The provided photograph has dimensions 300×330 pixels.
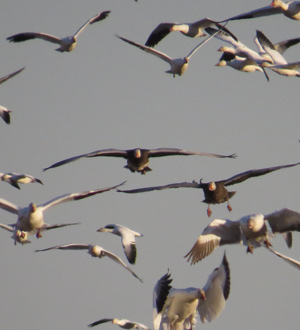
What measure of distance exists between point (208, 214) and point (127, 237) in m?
2.01

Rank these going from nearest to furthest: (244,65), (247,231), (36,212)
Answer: (247,231), (36,212), (244,65)

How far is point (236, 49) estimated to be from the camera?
68.6 ft

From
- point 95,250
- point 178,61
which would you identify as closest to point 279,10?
point 178,61

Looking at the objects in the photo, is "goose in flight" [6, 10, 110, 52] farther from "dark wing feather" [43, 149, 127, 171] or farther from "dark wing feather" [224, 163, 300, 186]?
"dark wing feather" [224, 163, 300, 186]

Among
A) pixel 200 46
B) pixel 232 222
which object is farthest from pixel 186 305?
pixel 200 46

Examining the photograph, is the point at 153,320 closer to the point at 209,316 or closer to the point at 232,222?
the point at 209,316

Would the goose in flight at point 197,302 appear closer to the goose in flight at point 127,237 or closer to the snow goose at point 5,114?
the goose in flight at point 127,237

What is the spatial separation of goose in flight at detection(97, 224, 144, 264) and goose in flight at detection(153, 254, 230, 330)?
41.1 inches

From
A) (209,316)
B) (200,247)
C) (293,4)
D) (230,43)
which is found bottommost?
(209,316)

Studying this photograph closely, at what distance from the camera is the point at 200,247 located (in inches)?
749

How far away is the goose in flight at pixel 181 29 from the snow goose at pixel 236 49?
26 centimetres

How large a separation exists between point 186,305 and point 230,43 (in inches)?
204

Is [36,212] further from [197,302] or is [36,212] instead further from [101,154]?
[197,302]

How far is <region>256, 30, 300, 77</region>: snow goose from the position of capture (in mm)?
A: 18645
